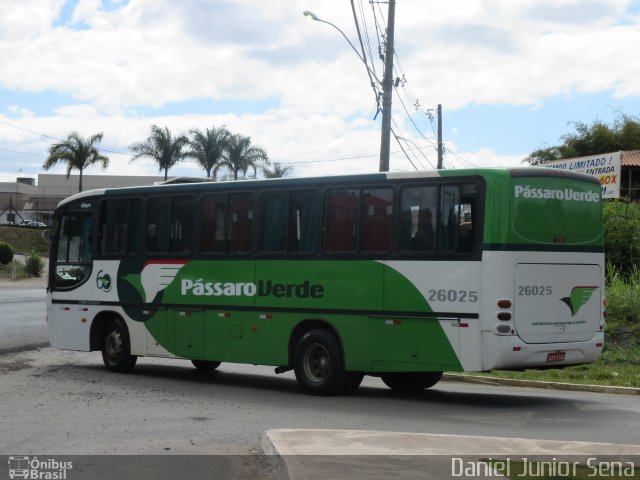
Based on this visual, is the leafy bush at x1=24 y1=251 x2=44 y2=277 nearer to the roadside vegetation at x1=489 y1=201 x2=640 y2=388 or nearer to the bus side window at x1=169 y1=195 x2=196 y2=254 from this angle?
the roadside vegetation at x1=489 y1=201 x2=640 y2=388

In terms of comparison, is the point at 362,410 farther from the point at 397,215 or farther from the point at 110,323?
the point at 110,323

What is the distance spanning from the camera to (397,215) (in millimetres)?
13672

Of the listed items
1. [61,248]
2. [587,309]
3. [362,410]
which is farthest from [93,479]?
[61,248]

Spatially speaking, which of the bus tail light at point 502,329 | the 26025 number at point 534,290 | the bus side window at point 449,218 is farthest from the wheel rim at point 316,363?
the 26025 number at point 534,290

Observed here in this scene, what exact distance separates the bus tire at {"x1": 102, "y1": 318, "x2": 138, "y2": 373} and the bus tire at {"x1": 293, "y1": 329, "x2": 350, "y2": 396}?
3977mm

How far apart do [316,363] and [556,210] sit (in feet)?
13.2

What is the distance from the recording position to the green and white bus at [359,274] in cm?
1275

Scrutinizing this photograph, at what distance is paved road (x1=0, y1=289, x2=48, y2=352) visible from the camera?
71.1 feet

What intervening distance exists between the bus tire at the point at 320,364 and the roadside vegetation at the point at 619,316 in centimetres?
372

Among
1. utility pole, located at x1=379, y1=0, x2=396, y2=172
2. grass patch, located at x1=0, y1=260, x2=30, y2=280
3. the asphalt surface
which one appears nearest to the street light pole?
utility pole, located at x1=379, y1=0, x2=396, y2=172

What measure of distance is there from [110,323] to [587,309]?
8.43m

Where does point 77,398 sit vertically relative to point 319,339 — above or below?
below

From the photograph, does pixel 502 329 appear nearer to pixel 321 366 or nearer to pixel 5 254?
pixel 321 366

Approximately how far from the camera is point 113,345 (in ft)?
58.0
